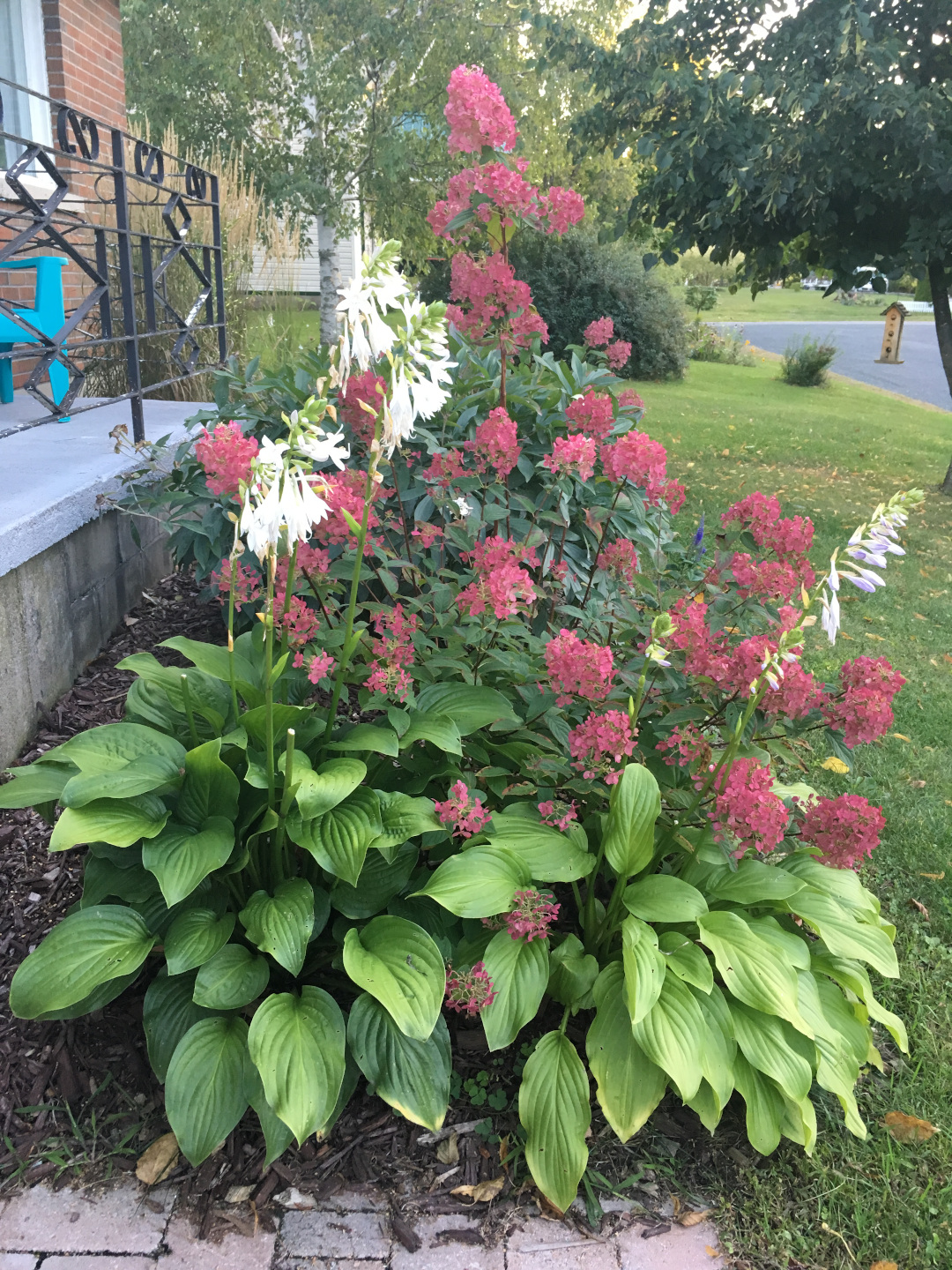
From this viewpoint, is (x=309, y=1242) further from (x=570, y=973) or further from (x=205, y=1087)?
(x=570, y=973)

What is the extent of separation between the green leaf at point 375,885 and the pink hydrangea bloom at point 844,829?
0.83 m

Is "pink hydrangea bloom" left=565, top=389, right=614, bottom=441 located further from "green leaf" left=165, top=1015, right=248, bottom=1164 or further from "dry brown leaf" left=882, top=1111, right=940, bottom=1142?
"dry brown leaf" left=882, top=1111, right=940, bottom=1142

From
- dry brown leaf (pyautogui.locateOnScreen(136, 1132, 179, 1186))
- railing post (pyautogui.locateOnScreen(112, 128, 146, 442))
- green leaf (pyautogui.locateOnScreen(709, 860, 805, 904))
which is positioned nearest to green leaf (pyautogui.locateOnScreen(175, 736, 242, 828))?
dry brown leaf (pyautogui.locateOnScreen(136, 1132, 179, 1186))

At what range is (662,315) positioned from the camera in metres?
13.4

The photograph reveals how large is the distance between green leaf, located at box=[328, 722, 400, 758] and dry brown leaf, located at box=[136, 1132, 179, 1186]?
2.50 ft

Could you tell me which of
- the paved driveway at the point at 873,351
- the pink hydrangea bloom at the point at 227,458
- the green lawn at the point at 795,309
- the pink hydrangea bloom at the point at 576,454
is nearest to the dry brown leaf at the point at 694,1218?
the pink hydrangea bloom at the point at 576,454

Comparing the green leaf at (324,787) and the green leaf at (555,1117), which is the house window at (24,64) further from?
the green leaf at (555,1117)

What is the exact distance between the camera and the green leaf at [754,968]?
1732 millimetres

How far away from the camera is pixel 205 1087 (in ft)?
5.38

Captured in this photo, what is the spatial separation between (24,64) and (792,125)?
188 inches

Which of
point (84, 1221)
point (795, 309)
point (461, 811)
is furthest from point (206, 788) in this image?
point (795, 309)

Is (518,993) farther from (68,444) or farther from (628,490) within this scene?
(68,444)

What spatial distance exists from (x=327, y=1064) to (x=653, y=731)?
945mm

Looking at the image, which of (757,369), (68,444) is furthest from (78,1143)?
(757,369)
